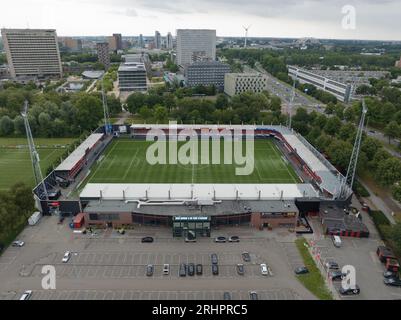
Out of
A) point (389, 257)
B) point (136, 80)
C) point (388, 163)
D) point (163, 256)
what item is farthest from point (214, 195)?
point (136, 80)

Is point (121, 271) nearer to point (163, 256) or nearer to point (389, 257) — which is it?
point (163, 256)

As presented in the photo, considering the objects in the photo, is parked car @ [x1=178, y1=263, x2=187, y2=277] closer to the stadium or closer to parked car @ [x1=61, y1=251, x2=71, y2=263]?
the stadium

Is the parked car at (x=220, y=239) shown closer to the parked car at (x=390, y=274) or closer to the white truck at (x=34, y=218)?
the parked car at (x=390, y=274)

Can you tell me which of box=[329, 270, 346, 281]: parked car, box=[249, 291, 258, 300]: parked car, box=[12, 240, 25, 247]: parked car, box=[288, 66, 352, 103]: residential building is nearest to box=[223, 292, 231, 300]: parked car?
box=[249, 291, 258, 300]: parked car

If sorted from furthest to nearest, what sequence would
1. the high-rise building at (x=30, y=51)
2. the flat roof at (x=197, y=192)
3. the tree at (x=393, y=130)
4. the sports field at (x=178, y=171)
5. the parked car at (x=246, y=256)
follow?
the high-rise building at (x=30, y=51) → the tree at (x=393, y=130) → the sports field at (x=178, y=171) → the flat roof at (x=197, y=192) → the parked car at (x=246, y=256)

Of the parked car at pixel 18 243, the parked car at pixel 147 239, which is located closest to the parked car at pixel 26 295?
the parked car at pixel 18 243
